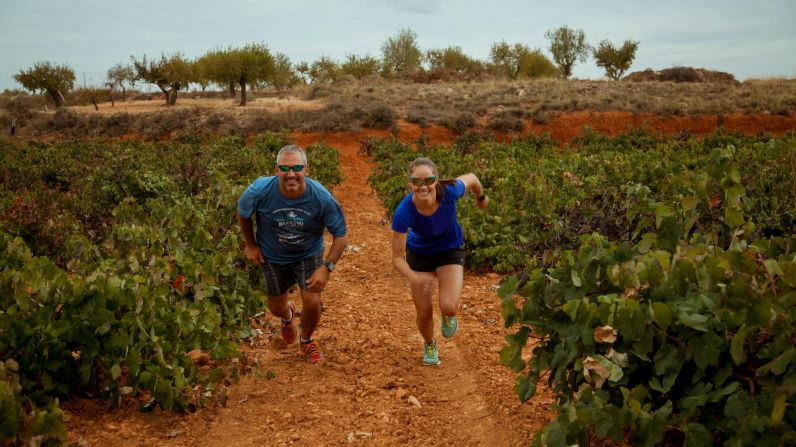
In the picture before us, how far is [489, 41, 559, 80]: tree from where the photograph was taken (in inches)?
1905

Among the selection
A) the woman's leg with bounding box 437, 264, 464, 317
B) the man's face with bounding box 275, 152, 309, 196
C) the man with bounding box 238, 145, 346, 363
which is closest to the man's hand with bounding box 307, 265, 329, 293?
the man with bounding box 238, 145, 346, 363

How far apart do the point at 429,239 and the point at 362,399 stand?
1141mm

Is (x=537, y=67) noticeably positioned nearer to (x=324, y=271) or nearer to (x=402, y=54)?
(x=402, y=54)

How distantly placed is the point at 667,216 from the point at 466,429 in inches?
65.6

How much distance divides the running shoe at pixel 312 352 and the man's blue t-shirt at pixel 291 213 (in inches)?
28.4

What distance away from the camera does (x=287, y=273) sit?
4828 mm

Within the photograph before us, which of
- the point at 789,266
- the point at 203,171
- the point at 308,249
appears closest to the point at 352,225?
the point at 203,171

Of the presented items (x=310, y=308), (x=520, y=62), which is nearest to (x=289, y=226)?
(x=310, y=308)

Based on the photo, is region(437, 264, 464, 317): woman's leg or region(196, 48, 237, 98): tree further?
region(196, 48, 237, 98): tree

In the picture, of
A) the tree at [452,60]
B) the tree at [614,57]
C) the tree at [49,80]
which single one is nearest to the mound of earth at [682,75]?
the tree at [614,57]

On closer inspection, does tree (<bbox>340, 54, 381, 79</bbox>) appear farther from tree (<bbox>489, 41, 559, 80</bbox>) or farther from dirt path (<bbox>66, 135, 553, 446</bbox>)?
dirt path (<bbox>66, 135, 553, 446</bbox>)

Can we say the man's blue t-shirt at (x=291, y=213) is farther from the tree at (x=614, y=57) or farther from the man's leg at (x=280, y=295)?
the tree at (x=614, y=57)

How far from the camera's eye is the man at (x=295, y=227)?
4460 millimetres

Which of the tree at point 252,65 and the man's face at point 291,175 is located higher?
the tree at point 252,65
